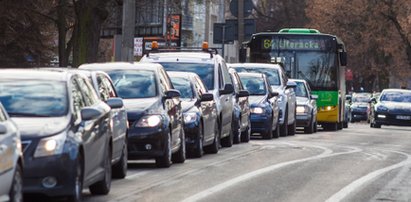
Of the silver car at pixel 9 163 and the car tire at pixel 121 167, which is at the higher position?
the silver car at pixel 9 163

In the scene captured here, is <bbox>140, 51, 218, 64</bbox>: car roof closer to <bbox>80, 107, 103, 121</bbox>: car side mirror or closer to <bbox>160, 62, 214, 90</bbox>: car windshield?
<bbox>160, 62, 214, 90</bbox>: car windshield

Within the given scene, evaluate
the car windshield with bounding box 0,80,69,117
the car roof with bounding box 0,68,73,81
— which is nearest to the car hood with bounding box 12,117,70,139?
the car windshield with bounding box 0,80,69,117

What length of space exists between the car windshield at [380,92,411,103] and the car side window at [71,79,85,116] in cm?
3483

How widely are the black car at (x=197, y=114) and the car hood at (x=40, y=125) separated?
8.53 metres

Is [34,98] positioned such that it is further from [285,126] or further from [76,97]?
[285,126]

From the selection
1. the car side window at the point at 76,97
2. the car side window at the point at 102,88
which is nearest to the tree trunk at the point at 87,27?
the car side window at the point at 102,88

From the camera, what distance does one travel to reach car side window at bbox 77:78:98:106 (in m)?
13.9

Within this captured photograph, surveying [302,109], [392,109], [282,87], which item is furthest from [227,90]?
[392,109]

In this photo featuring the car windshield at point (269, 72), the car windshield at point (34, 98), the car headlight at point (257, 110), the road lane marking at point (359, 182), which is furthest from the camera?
the car windshield at point (269, 72)

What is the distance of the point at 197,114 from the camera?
21.0 m

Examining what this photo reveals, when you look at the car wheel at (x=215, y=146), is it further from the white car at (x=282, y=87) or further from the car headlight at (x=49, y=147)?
the car headlight at (x=49, y=147)

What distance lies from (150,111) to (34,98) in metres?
5.26

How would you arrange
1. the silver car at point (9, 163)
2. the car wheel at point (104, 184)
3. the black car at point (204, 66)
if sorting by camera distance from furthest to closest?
the black car at point (204, 66), the car wheel at point (104, 184), the silver car at point (9, 163)

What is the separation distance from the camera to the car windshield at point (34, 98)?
1256cm
